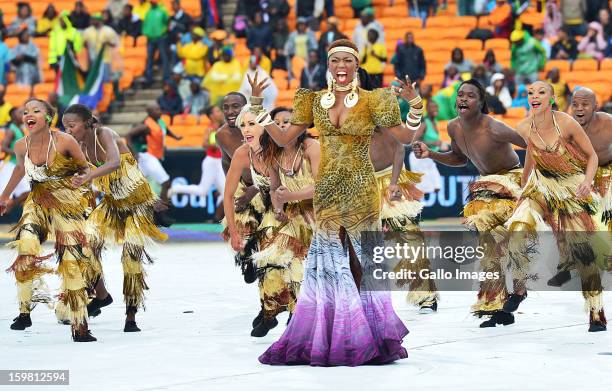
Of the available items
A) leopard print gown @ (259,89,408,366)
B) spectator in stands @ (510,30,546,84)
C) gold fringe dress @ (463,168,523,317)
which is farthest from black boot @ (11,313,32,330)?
spectator in stands @ (510,30,546,84)

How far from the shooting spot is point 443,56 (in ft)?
72.5

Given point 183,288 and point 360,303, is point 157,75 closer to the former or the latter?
point 183,288

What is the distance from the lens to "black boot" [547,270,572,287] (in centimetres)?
1195

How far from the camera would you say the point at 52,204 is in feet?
31.3

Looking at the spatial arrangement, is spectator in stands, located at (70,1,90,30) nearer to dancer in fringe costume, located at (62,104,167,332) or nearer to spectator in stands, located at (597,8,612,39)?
spectator in stands, located at (597,8,612,39)

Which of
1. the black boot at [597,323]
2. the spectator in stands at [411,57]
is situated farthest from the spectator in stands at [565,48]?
the black boot at [597,323]

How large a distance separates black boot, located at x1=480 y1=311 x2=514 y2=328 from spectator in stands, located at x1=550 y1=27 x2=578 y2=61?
11857mm

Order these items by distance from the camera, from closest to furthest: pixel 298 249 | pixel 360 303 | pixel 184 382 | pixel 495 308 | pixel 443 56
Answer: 1. pixel 184 382
2. pixel 360 303
3. pixel 298 249
4. pixel 495 308
5. pixel 443 56

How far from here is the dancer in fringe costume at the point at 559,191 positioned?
9.39 m

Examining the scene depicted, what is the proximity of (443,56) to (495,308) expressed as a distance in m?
12.6

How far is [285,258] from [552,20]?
43.5 feet

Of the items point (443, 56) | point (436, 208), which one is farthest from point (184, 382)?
point (443, 56)

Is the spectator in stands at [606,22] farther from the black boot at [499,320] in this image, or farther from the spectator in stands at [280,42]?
the black boot at [499,320]

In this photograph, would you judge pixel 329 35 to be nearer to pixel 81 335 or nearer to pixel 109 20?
pixel 109 20
